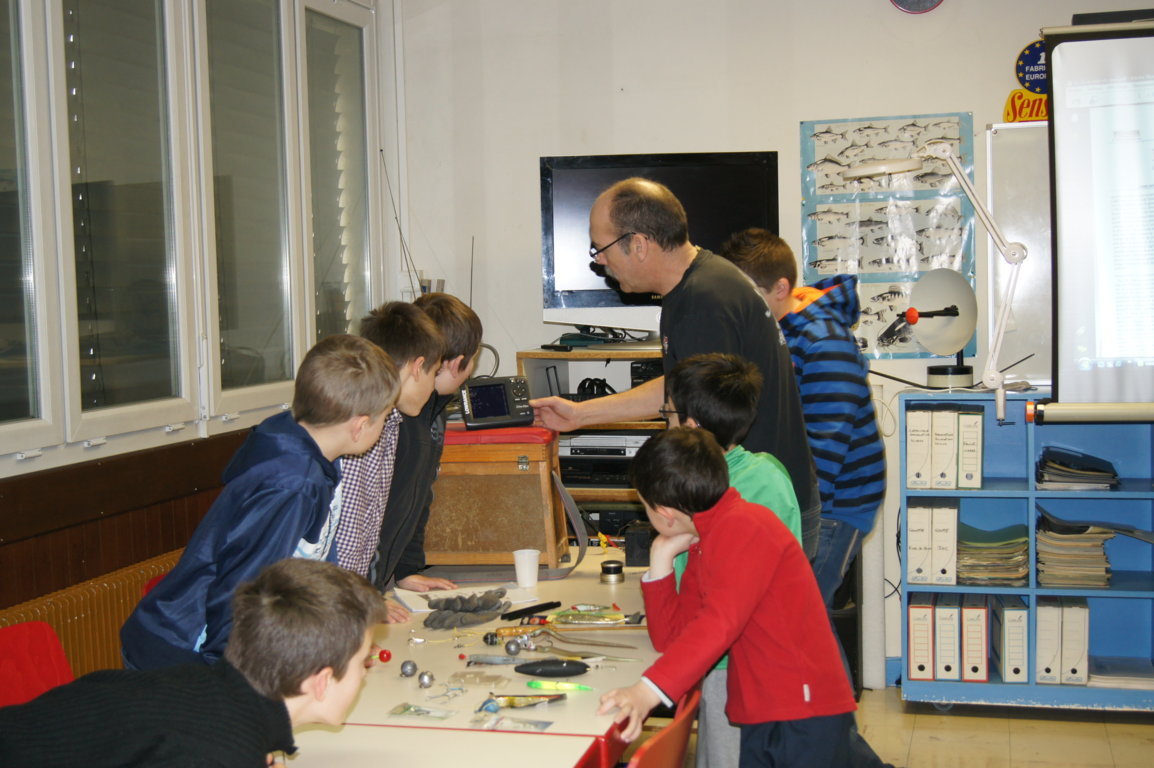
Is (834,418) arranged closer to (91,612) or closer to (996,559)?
(996,559)

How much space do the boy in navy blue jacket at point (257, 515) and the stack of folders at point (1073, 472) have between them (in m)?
2.93

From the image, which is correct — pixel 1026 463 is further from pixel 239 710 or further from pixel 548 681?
pixel 239 710

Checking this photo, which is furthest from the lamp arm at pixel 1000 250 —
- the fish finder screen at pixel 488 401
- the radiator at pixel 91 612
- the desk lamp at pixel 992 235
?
the radiator at pixel 91 612

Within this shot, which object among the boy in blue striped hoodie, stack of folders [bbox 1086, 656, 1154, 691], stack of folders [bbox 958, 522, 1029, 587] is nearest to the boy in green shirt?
the boy in blue striped hoodie

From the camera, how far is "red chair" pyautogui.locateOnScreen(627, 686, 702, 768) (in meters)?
1.45

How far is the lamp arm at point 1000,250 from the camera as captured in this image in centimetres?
352

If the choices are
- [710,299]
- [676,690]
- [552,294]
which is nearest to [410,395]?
[710,299]

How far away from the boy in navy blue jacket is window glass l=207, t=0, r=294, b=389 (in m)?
1.73

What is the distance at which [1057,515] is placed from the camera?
4113mm

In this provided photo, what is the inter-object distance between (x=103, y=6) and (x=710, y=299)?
1923 millimetres

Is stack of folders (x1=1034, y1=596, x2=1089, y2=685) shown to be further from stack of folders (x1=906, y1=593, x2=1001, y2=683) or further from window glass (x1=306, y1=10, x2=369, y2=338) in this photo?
window glass (x1=306, y1=10, x2=369, y2=338)

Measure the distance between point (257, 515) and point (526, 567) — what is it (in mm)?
943

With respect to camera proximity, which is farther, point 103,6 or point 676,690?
point 103,6

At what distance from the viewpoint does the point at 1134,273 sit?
9.60 feet
